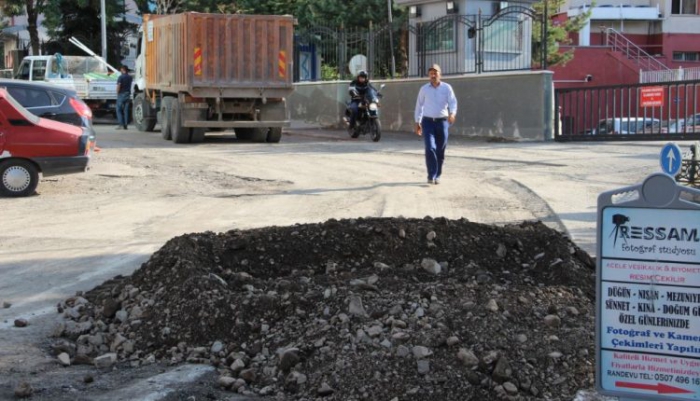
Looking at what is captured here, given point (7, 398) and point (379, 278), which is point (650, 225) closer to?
point (379, 278)

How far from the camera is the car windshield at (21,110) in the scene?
1277 cm

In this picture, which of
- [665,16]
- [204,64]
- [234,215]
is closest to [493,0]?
[204,64]

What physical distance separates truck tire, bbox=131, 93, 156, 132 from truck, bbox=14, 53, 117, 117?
5163 millimetres

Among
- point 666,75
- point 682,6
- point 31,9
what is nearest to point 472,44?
point 666,75

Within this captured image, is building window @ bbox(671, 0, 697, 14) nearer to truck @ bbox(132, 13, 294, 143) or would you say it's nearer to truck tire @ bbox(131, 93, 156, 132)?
truck tire @ bbox(131, 93, 156, 132)

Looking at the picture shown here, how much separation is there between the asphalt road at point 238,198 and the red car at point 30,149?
1.24 ft

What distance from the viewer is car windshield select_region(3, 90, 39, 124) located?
1277 centimetres

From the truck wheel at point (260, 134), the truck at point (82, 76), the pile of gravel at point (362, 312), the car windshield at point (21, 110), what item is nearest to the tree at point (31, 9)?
the truck at point (82, 76)

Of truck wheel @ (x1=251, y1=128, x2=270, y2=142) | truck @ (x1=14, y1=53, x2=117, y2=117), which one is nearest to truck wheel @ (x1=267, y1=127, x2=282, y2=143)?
truck wheel @ (x1=251, y1=128, x2=270, y2=142)

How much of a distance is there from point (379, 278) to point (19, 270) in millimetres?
3934

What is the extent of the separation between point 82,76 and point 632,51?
2748cm

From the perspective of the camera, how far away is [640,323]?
371cm

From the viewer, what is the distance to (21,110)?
42.1ft

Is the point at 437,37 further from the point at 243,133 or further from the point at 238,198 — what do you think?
the point at 238,198
